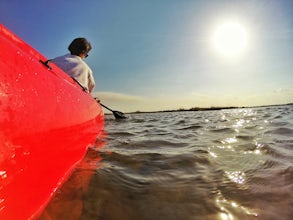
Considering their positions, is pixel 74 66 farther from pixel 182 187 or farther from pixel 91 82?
pixel 182 187

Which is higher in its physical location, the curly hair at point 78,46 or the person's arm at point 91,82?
the curly hair at point 78,46

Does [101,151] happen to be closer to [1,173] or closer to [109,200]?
[109,200]

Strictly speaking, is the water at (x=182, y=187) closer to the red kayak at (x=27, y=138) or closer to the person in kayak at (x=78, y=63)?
the red kayak at (x=27, y=138)

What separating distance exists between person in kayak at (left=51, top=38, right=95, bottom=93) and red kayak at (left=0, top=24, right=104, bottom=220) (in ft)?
8.11

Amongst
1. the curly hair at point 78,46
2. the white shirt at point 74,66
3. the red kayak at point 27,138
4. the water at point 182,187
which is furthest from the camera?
the curly hair at point 78,46

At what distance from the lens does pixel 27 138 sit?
4.43 feet

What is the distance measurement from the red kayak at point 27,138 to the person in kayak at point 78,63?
97.3 inches

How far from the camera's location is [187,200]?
150cm

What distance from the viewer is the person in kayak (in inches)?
172

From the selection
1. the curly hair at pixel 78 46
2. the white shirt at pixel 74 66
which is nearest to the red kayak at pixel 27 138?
the white shirt at pixel 74 66

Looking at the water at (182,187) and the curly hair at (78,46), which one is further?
the curly hair at (78,46)

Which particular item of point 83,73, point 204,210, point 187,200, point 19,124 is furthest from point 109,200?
point 83,73

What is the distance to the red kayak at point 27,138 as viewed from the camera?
1.16 meters

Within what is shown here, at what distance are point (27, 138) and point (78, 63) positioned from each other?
3.41 metres
